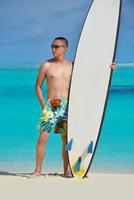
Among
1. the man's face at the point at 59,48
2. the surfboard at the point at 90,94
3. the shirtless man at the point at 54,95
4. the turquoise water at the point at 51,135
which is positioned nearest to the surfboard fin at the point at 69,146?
the surfboard at the point at 90,94

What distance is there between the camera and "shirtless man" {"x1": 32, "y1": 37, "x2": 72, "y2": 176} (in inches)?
189

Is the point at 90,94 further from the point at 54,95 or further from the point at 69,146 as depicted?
the point at 69,146

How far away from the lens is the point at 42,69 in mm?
4832

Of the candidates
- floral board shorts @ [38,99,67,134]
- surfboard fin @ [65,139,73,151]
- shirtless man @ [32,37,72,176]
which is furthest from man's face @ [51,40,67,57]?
surfboard fin @ [65,139,73,151]

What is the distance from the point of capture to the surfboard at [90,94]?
15.8 feet

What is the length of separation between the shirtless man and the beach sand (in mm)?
241

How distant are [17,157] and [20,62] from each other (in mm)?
1059

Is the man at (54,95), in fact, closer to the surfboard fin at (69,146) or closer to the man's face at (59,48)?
the man's face at (59,48)

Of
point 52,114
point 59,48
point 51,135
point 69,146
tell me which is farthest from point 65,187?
point 51,135

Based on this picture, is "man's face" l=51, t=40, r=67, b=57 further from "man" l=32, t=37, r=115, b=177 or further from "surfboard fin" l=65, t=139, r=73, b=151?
"surfboard fin" l=65, t=139, r=73, b=151

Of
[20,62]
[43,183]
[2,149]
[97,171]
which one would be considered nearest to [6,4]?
[20,62]

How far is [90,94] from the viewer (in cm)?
485

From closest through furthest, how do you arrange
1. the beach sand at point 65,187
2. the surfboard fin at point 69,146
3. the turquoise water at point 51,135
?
1. the beach sand at point 65,187
2. the surfboard fin at point 69,146
3. the turquoise water at point 51,135

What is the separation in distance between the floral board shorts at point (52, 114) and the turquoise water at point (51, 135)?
101cm
